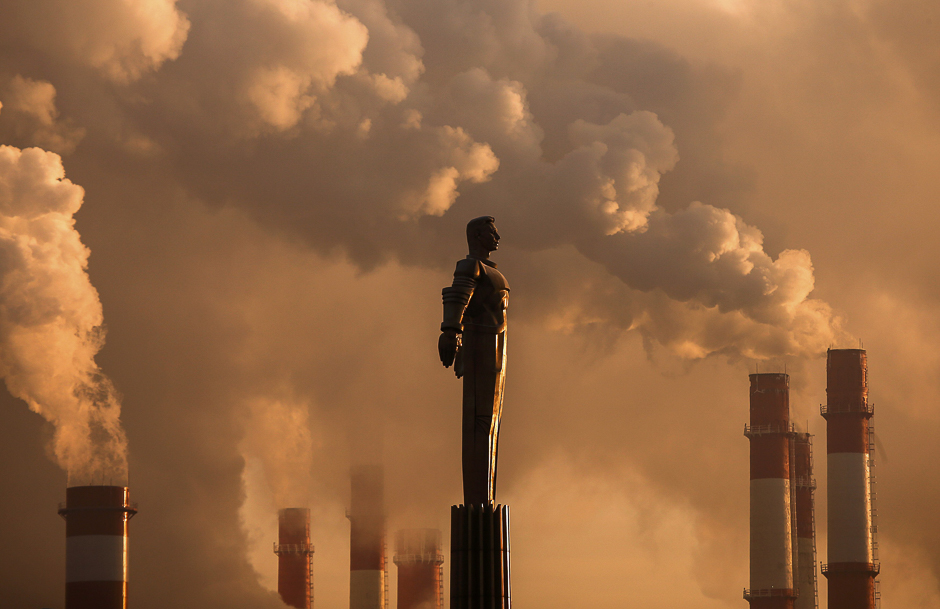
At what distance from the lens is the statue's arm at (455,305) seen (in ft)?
43.4

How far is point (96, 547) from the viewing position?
5247cm

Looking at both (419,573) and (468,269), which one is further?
(419,573)

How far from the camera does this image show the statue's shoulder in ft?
44.7

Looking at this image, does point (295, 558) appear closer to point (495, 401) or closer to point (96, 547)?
point (96, 547)

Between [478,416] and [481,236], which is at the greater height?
[481,236]

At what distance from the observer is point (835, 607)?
54188 mm

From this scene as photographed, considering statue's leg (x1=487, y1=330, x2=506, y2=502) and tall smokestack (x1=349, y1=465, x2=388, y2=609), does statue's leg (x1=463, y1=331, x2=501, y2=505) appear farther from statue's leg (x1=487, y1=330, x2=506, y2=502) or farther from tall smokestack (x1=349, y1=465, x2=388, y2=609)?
tall smokestack (x1=349, y1=465, x2=388, y2=609)

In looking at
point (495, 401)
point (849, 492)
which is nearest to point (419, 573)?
point (849, 492)

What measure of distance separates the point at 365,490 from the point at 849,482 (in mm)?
23599

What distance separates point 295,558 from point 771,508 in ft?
90.4

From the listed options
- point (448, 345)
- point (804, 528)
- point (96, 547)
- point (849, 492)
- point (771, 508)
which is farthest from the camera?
point (804, 528)

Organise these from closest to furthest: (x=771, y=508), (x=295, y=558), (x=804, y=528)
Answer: (x=771, y=508), (x=804, y=528), (x=295, y=558)

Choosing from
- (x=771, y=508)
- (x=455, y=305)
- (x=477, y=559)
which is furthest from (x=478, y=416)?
(x=771, y=508)

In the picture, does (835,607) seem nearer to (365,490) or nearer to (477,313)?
(365,490)
